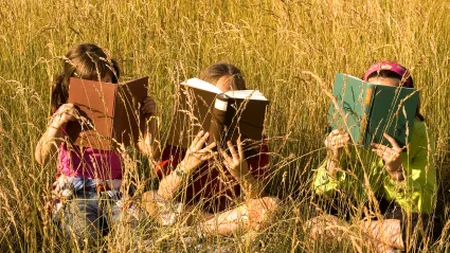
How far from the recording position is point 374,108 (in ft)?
9.89

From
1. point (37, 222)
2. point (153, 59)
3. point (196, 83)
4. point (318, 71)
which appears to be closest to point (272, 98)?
point (318, 71)

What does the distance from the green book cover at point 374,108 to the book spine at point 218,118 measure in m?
0.40

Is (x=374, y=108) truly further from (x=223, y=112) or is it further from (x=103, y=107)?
(x=103, y=107)

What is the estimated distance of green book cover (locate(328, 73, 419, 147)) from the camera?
9.75 ft

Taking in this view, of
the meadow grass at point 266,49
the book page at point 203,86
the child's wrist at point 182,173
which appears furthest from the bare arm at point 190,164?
the meadow grass at point 266,49

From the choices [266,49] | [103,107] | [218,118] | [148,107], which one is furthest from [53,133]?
[266,49]

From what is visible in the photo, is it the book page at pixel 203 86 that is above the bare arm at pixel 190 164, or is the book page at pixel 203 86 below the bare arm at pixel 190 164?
above

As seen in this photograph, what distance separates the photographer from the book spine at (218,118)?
2846mm

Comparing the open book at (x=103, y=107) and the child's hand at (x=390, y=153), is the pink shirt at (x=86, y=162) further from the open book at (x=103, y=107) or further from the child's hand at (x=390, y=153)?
the child's hand at (x=390, y=153)

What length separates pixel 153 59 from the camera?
4.41 meters

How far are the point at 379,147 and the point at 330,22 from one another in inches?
71.8

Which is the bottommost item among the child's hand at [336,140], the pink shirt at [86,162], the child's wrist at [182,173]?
the pink shirt at [86,162]

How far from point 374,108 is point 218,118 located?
599 mm

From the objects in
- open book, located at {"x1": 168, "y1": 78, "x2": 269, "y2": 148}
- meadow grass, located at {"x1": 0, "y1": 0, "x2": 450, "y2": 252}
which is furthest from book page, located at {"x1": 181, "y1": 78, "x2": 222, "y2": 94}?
meadow grass, located at {"x1": 0, "y1": 0, "x2": 450, "y2": 252}
